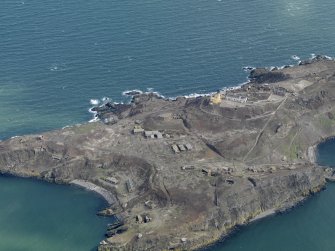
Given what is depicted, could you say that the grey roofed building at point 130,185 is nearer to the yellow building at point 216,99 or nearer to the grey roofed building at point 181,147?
the grey roofed building at point 181,147

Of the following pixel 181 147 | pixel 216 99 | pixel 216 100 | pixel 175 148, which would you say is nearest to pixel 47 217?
pixel 175 148

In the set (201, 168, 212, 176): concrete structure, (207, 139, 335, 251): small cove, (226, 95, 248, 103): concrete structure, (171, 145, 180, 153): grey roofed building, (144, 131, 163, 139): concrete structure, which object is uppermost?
(226, 95, 248, 103): concrete structure

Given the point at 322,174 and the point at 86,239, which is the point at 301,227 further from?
the point at 86,239

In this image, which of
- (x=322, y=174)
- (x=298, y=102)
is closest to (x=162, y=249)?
(x=322, y=174)

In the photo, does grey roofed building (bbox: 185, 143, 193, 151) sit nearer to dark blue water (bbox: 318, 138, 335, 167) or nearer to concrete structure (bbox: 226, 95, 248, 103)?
concrete structure (bbox: 226, 95, 248, 103)

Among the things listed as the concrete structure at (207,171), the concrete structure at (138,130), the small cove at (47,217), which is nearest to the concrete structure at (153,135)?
the concrete structure at (138,130)

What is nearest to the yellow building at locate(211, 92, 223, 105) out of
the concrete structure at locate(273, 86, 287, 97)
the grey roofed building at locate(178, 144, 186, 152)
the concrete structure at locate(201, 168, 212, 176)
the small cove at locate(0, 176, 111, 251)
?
the concrete structure at locate(273, 86, 287, 97)
